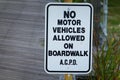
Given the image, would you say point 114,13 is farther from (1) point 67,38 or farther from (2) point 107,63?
(1) point 67,38

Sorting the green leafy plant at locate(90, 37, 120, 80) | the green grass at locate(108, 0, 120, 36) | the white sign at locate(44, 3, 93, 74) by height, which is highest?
the white sign at locate(44, 3, 93, 74)

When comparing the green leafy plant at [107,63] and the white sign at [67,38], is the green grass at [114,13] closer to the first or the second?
the green leafy plant at [107,63]

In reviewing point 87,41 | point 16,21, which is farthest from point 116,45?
point 16,21

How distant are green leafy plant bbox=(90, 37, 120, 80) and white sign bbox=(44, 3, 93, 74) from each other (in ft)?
6.14

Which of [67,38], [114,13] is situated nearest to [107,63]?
[67,38]

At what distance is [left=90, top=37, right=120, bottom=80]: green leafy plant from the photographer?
732cm

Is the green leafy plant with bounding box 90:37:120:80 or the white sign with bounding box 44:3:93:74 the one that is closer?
the white sign with bounding box 44:3:93:74

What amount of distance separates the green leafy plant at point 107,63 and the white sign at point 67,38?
6.14 ft

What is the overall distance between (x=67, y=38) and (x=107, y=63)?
2.15m

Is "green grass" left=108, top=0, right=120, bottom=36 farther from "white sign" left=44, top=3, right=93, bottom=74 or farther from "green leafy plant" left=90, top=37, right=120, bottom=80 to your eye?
"white sign" left=44, top=3, right=93, bottom=74

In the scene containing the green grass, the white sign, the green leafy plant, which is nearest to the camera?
the white sign

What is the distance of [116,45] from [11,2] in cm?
1206

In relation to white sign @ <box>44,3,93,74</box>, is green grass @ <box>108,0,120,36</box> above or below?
below

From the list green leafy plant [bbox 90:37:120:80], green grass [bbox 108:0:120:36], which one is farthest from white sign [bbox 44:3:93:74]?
green grass [bbox 108:0:120:36]
